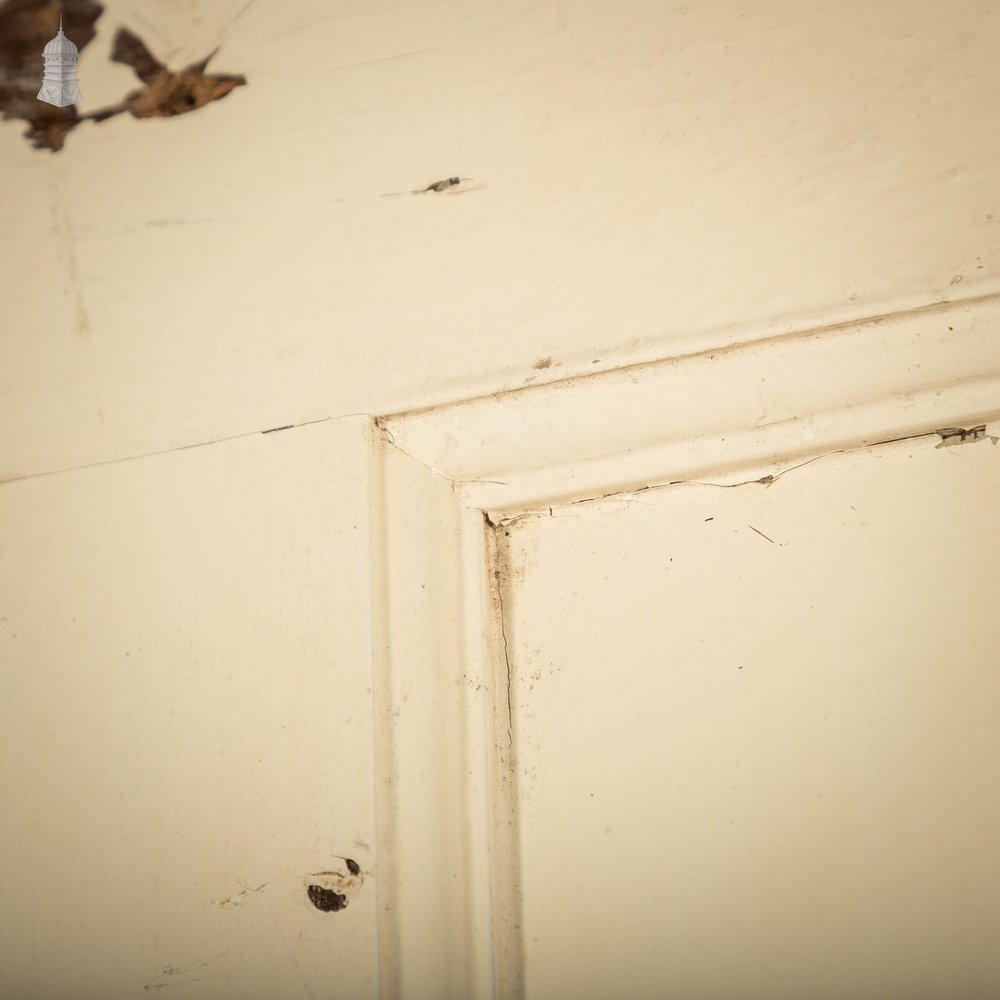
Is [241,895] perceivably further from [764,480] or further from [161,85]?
Answer: [161,85]

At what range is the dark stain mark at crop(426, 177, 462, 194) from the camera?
2.56 feet

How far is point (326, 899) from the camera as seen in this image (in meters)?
0.65

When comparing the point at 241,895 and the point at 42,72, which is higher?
the point at 42,72

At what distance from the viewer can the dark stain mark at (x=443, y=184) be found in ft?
2.56

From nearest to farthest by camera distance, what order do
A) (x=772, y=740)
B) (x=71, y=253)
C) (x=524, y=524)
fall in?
(x=772, y=740) < (x=524, y=524) < (x=71, y=253)

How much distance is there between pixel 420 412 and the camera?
28.9 inches

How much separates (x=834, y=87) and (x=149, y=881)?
2.68 ft

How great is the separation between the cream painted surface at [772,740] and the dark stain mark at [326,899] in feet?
0.44

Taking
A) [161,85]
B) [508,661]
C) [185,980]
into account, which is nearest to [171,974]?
[185,980]

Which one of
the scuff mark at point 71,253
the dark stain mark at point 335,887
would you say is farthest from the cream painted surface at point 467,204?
the dark stain mark at point 335,887

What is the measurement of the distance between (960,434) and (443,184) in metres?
0.46

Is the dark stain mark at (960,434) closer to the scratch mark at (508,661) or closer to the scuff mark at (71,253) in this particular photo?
the scratch mark at (508,661)

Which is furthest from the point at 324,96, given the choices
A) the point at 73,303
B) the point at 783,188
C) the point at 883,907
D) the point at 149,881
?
the point at 883,907

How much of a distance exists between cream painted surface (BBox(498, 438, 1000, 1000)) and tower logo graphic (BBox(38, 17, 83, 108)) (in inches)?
27.8
